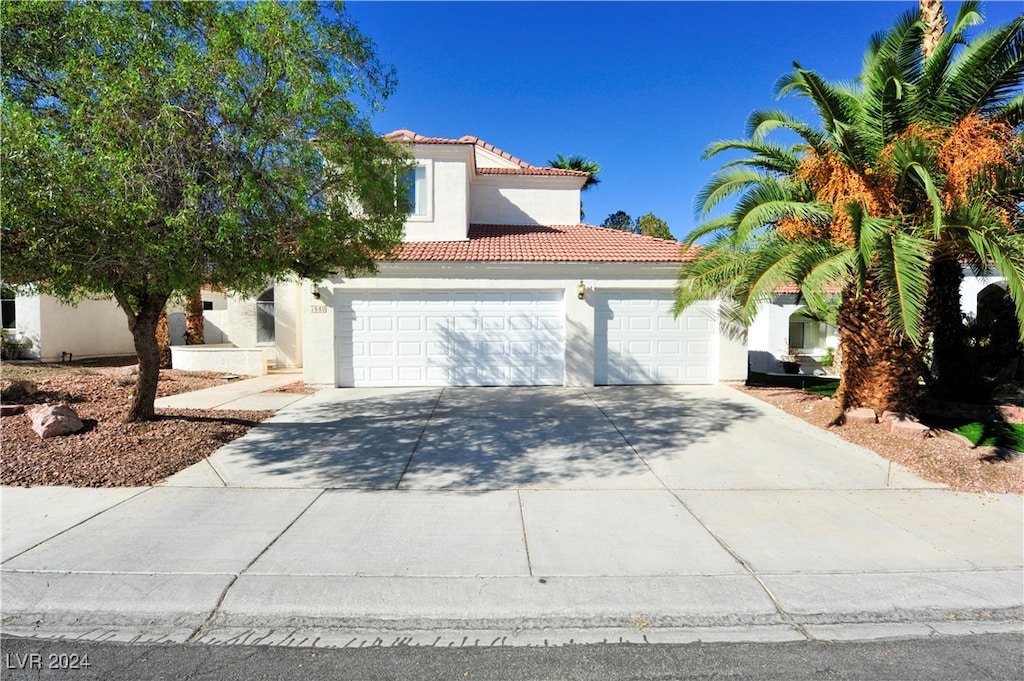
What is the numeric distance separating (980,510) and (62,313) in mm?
22379

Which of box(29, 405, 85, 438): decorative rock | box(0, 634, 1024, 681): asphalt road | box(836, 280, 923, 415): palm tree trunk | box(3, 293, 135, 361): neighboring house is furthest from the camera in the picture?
box(3, 293, 135, 361): neighboring house

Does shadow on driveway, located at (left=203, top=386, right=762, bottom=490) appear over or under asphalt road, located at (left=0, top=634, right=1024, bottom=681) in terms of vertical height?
over

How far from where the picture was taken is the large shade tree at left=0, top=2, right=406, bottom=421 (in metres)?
4.82

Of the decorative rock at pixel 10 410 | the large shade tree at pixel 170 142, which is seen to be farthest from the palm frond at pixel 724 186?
the decorative rock at pixel 10 410

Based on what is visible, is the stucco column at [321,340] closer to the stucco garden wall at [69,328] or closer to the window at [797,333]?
the stucco garden wall at [69,328]

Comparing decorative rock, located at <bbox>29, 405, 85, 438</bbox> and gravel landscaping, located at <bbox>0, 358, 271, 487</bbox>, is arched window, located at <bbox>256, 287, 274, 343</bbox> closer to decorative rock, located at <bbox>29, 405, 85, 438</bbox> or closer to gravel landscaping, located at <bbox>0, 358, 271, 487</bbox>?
gravel landscaping, located at <bbox>0, 358, 271, 487</bbox>

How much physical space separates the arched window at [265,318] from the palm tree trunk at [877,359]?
47.4 ft

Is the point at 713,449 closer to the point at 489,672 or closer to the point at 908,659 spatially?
the point at 908,659

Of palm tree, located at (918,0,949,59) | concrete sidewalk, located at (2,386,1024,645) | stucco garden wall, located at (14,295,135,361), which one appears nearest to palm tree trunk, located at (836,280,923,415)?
concrete sidewalk, located at (2,386,1024,645)

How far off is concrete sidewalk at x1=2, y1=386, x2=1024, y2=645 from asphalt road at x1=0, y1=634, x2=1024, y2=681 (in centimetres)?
12

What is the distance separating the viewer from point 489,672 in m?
2.87

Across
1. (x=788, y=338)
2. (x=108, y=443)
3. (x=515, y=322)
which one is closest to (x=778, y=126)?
(x=515, y=322)

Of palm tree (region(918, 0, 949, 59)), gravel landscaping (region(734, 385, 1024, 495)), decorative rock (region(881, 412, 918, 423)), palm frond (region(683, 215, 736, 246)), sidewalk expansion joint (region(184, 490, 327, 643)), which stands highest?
palm tree (region(918, 0, 949, 59))

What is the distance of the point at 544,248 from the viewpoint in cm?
1224
